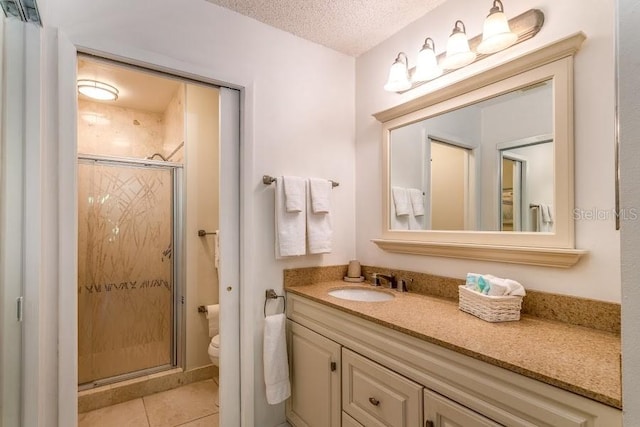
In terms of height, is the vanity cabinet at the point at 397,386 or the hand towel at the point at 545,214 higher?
the hand towel at the point at 545,214

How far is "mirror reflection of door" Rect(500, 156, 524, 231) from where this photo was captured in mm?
1310

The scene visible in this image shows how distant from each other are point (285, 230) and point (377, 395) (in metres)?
0.92

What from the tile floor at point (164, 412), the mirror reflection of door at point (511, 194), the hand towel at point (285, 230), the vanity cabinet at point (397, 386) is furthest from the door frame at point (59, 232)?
the mirror reflection of door at point (511, 194)

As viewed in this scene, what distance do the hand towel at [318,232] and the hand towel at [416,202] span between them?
504 millimetres

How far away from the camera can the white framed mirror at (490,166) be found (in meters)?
1.17

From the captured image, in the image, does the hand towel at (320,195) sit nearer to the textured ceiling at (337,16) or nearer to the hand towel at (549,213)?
the textured ceiling at (337,16)

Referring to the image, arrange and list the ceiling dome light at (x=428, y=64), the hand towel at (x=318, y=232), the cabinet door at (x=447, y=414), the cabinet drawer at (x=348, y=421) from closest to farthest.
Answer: the cabinet door at (x=447, y=414)
the cabinet drawer at (x=348, y=421)
the ceiling dome light at (x=428, y=64)
the hand towel at (x=318, y=232)

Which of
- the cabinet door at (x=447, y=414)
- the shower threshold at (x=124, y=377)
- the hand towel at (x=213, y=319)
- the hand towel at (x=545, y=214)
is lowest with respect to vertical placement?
the shower threshold at (x=124, y=377)

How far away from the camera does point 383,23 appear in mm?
1775

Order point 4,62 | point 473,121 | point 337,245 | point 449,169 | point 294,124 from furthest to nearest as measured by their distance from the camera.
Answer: point 337,245, point 294,124, point 449,169, point 473,121, point 4,62

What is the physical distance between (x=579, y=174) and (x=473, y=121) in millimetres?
521

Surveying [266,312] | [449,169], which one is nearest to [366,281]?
[266,312]

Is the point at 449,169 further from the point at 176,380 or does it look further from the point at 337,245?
the point at 176,380

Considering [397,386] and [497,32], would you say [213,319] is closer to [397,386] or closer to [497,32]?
[397,386]
